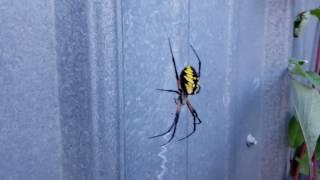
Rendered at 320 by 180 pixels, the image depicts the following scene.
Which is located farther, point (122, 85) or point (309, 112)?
point (309, 112)

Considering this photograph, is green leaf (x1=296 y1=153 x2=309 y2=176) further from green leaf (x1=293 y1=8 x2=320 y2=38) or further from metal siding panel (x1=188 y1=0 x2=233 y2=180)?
green leaf (x1=293 y1=8 x2=320 y2=38)

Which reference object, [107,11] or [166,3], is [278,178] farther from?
[107,11]

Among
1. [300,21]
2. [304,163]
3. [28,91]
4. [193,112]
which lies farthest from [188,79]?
[304,163]

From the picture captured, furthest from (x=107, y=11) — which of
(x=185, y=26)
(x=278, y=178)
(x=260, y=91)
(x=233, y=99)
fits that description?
(x=278, y=178)

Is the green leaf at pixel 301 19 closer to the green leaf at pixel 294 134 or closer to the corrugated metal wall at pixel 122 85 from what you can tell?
the corrugated metal wall at pixel 122 85

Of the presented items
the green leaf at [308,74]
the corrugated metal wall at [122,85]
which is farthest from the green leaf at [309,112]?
the corrugated metal wall at [122,85]

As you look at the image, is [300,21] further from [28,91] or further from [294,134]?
[28,91]
